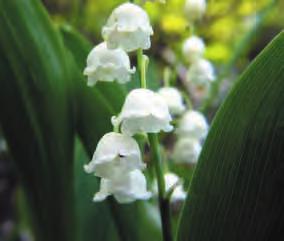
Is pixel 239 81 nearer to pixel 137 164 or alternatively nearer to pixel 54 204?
pixel 137 164

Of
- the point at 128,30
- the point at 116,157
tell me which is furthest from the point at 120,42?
the point at 116,157

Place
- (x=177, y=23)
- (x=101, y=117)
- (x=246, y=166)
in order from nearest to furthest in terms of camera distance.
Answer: (x=246, y=166) < (x=101, y=117) < (x=177, y=23)

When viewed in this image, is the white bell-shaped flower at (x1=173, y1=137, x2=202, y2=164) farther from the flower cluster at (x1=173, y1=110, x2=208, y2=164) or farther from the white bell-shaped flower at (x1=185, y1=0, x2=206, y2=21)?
the white bell-shaped flower at (x1=185, y1=0, x2=206, y2=21)

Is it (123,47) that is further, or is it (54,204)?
(54,204)

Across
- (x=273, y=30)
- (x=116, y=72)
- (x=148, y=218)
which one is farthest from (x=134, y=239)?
(x=273, y=30)

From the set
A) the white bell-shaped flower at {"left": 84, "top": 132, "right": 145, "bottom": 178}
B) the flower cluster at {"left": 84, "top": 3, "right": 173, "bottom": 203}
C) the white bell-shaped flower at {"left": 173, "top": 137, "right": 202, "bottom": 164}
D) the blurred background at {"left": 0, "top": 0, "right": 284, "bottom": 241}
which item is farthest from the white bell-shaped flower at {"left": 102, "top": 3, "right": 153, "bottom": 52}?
the blurred background at {"left": 0, "top": 0, "right": 284, "bottom": 241}

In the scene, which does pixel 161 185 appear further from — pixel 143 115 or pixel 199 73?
pixel 199 73
